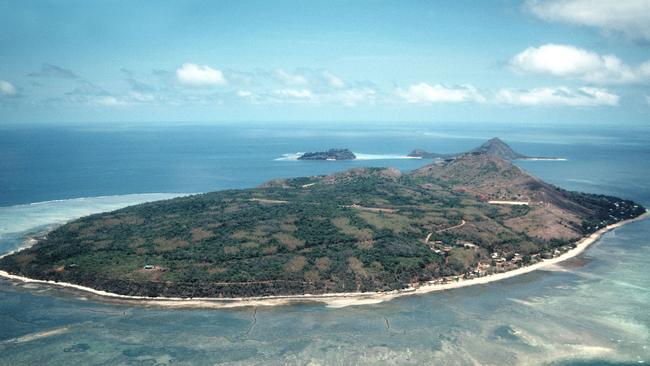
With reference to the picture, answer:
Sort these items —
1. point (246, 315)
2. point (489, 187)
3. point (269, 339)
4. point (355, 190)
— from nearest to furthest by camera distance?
point (269, 339)
point (246, 315)
point (355, 190)
point (489, 187)

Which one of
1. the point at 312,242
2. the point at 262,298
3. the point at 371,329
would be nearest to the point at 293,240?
the point at 312,242

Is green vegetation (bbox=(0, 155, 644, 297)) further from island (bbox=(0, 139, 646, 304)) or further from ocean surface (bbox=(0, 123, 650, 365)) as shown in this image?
ocean surface (bbox=(0, 123, 650, 365))

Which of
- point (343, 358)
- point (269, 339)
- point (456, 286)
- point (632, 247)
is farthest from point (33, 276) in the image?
point (632, 247)

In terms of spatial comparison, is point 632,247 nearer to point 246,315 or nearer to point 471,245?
point 471,245

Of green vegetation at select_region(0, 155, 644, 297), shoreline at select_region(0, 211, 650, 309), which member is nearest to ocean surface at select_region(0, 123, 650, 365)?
shoreline at select_region(0, 211, 650, 309)

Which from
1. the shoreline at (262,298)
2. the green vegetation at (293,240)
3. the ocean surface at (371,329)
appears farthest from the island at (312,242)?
the ocean surface at (371,329)

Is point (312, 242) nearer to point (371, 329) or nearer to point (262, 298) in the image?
point (262, 298)
